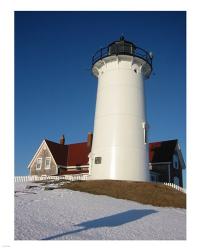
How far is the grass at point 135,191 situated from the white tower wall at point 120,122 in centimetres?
125

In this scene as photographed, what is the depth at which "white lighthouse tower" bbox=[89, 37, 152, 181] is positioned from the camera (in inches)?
829

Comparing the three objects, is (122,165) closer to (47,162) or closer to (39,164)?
(47,162)

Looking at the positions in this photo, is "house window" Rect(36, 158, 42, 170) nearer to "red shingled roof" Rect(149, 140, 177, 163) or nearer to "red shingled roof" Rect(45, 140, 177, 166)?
"red shingled roof" Rect(45, 140, 177, 166)

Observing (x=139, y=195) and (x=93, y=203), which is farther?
(x=139, y=195)

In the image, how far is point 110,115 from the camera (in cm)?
2208

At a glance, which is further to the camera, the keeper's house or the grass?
the keeper's house

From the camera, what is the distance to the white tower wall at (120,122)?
2102cm

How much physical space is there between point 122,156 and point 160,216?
7.82 m

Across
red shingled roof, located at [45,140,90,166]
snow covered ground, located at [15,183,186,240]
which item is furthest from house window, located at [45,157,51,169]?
snow covered ground, located at [15,183,186,240]

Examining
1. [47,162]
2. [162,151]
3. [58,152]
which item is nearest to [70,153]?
[58,152]

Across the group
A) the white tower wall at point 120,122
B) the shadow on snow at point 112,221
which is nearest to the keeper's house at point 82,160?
the white tower wall at point 120,122

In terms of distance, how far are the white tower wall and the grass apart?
4.09 ft
